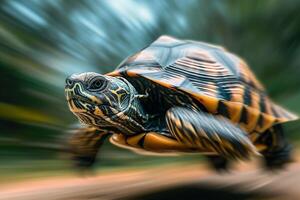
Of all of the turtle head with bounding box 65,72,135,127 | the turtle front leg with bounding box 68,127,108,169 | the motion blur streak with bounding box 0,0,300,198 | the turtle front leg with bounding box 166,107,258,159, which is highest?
the motion blur streak with bounding box 0,0,300,198

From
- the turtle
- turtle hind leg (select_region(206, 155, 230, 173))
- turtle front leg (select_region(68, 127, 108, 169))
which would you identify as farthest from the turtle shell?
turtle hind leg (select_region(206, 155, 230, 173))

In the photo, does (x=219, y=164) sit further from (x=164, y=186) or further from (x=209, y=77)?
(x=209, y=77)

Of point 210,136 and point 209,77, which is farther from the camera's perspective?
point 209,77

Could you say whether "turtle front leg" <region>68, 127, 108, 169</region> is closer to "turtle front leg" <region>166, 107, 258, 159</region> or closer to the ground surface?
the ground surface

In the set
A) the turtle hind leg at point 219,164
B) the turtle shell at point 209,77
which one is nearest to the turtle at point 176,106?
the turtle shell at point 209,77

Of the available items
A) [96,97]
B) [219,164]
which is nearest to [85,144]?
[96,97]

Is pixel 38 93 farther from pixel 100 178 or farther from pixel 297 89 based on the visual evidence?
pixel 297 89
